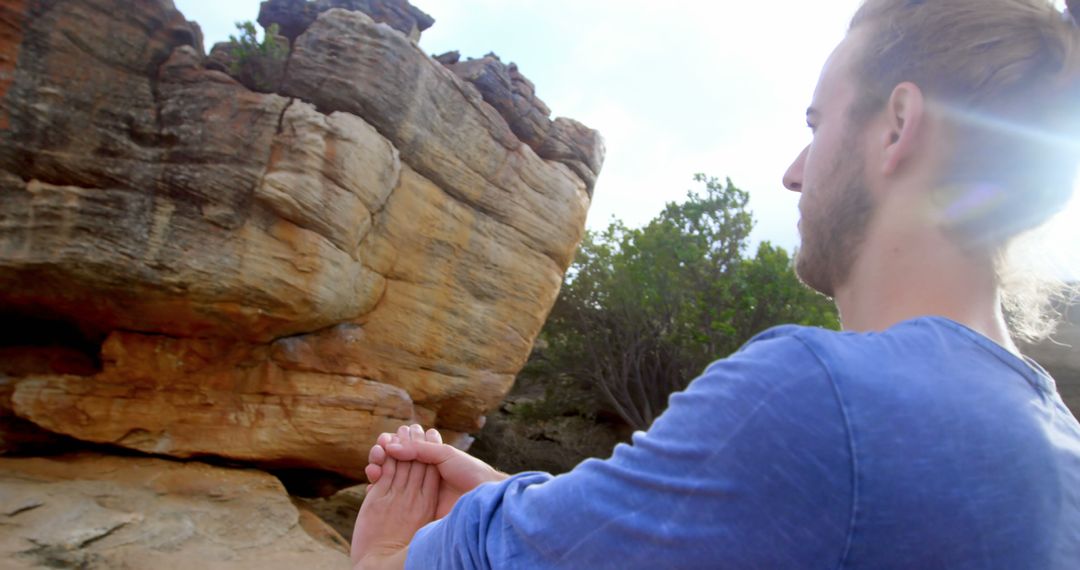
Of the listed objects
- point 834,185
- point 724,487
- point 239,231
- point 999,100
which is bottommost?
point 724,487

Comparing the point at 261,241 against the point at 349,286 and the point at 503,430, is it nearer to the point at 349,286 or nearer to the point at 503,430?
the point at 349,286

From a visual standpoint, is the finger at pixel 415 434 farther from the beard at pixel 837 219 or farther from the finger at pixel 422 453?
the beard at pixel 837 219

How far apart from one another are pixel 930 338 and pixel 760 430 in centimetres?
23

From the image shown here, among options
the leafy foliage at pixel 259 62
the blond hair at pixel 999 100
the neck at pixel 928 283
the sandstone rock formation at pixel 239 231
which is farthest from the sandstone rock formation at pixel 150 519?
the blond hair at pixel 999 100

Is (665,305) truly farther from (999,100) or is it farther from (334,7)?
(999,100)

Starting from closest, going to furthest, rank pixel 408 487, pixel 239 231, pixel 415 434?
pixel 408 487 < pixel 415 434 < pixel 239 231

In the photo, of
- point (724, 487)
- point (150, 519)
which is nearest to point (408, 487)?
point (724, 487)

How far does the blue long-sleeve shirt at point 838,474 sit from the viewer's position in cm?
63

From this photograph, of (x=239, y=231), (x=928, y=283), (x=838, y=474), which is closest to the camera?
(x=838, y=474)

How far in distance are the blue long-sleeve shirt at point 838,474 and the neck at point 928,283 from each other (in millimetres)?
147

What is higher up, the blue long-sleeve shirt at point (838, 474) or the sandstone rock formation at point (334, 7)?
the sandstone rock formation at point (334, 7)

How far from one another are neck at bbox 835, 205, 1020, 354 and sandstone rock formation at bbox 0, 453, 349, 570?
7263mm

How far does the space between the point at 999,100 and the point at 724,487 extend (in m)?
0.63

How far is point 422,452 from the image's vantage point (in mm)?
1337
